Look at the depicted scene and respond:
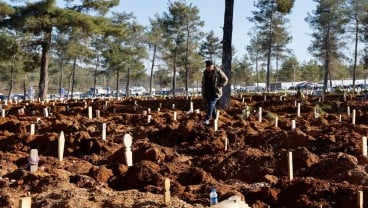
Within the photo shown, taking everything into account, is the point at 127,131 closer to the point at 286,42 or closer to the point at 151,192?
the point at 151,192

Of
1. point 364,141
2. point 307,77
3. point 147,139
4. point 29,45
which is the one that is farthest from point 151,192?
point 307,77

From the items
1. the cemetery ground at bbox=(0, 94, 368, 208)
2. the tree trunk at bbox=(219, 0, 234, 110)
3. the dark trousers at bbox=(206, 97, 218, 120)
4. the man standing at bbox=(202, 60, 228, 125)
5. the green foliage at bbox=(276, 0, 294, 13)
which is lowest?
the cemetery ground at bbox=(0, 94, 368, 208)

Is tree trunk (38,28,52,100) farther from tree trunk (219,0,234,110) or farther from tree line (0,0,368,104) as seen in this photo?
tree trunk (219,0,234,110)

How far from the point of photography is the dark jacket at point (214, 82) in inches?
466

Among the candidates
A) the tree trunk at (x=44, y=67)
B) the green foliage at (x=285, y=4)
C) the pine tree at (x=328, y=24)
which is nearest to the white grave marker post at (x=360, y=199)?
the green foliage at (x=285, y=4)

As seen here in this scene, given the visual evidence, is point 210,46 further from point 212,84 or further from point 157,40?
point 212,84

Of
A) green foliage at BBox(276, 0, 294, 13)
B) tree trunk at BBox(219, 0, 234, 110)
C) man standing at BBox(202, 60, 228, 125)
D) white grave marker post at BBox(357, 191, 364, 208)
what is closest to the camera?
white grave marker post at BBox(357, 191, 364, 208)

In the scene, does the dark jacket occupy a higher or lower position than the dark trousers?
higher

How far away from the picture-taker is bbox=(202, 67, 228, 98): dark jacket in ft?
38.8

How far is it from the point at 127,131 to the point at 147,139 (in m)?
0.97

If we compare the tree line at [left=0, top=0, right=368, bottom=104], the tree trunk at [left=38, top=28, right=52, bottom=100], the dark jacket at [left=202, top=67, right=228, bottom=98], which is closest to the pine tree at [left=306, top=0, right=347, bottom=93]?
the tree line at [left=0, top=0, right=368, bottom=104]

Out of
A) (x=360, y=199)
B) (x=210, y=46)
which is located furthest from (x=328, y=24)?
(x=360, y=199)

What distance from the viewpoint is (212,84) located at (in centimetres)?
1194

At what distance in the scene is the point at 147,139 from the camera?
395 inches
